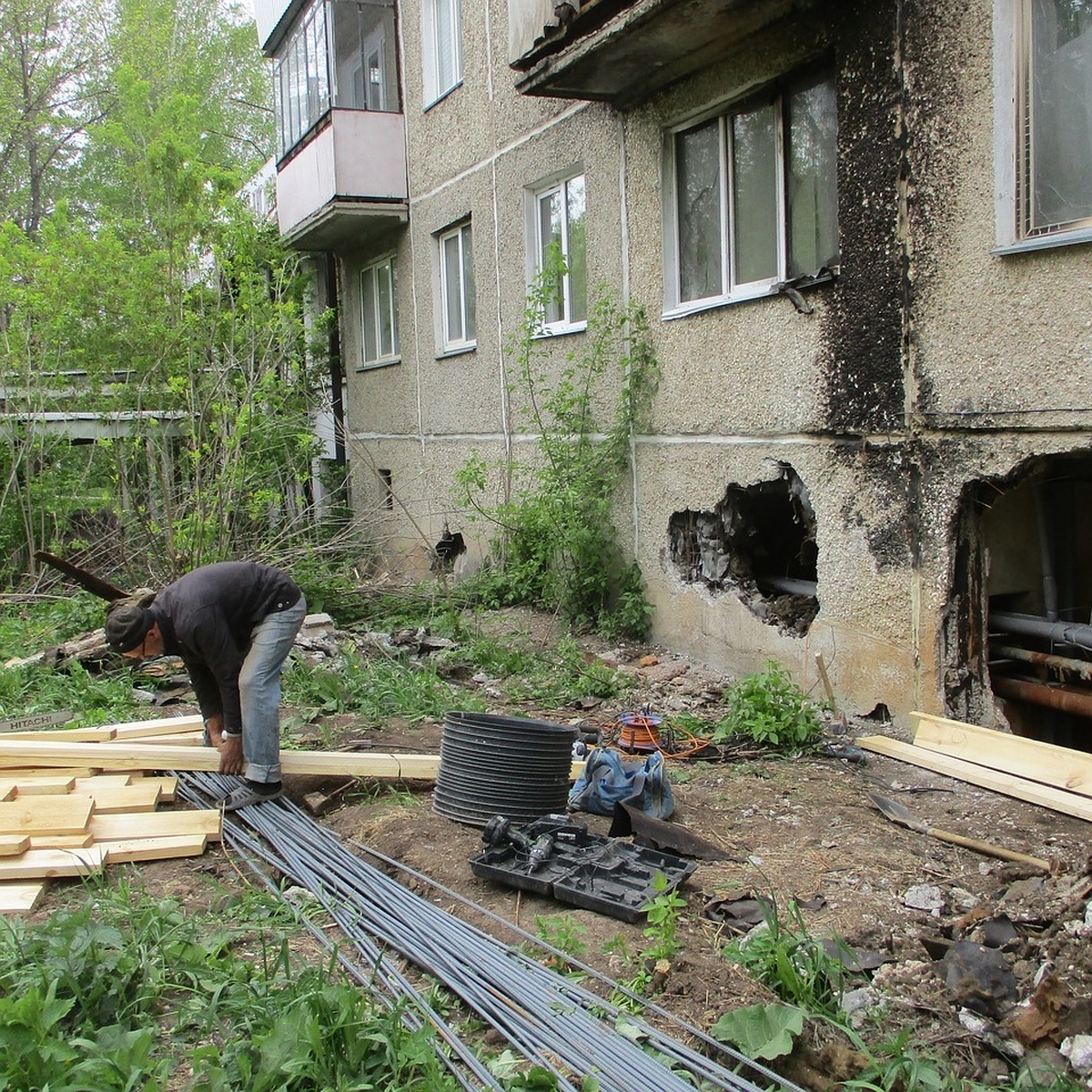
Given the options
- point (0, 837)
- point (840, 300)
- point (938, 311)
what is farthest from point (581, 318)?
point (0, 837)

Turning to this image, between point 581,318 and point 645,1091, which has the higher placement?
point 581,318

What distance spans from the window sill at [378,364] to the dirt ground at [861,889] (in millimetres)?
7940

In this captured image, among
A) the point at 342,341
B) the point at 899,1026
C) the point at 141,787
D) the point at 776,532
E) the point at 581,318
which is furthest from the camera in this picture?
the point at 342,341

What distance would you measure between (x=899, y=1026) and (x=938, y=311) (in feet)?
12.8

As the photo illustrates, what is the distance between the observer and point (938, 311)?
5664 mm

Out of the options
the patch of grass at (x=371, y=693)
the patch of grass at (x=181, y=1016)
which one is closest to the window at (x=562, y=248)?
the patch of grass at (x=371, y=693)

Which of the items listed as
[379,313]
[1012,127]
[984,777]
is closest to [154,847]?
[984,777]

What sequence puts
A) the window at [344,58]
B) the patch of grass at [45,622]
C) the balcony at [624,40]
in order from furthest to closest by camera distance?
the window at [344,58] → the patch of grass at [45,622] → the balcony at [624,40]

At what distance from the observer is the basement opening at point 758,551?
730 centimetres

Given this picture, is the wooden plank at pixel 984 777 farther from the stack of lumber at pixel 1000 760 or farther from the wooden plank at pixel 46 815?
the wooden plank at pixel 46 815

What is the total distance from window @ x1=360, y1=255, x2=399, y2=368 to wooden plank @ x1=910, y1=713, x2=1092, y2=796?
9415 millimetres

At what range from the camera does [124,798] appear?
5.07m

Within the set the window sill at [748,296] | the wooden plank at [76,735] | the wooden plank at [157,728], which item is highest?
the window sill at [748,296]

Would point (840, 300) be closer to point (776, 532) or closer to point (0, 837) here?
point (776, 532)
